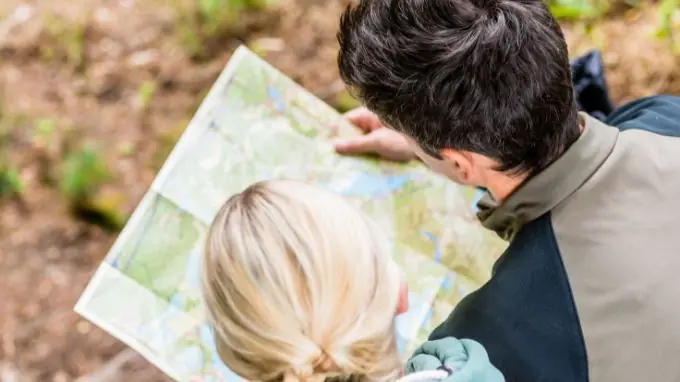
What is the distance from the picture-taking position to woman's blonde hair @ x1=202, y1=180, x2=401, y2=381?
0.85m

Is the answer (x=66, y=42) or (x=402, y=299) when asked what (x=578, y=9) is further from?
(x=66, y=42)

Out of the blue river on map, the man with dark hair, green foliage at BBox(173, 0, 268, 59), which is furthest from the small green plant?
the man with dark hair

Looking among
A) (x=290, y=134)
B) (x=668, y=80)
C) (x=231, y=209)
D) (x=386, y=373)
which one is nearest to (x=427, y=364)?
(x=386, y=373)

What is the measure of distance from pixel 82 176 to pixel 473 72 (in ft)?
3.44

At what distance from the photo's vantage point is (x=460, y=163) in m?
1.04

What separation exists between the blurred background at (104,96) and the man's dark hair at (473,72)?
2.39 ft

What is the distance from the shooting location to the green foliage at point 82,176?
5.36 feet

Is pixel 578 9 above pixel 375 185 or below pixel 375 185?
above

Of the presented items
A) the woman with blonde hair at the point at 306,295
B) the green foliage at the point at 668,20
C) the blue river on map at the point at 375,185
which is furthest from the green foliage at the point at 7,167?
the green foliage at the point at 668,20

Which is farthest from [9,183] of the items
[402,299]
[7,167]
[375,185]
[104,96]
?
[402,299]

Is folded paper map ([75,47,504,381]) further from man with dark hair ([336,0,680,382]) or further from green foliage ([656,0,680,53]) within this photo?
green foliage ([656,0,680,53])

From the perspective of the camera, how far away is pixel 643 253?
910mm

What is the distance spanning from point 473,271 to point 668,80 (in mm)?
684

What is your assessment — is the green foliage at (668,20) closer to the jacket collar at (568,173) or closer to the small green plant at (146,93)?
the jacket collar at (568,173)
